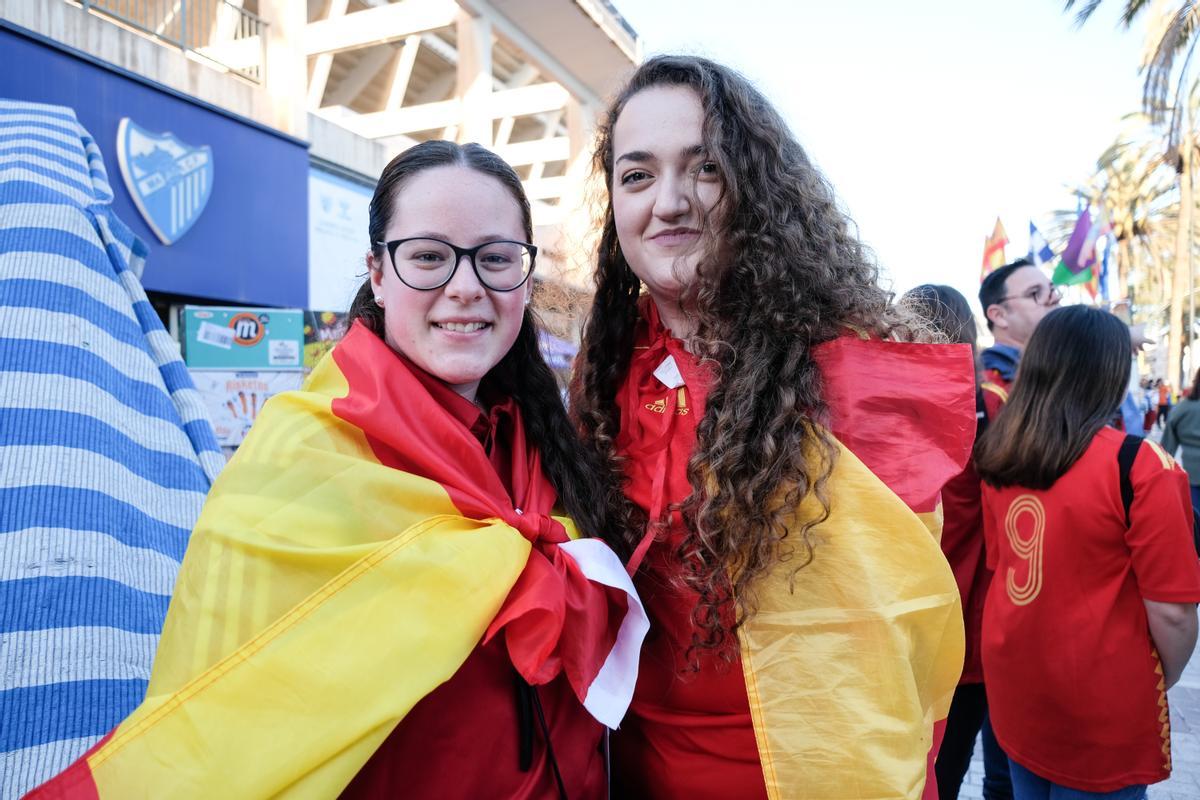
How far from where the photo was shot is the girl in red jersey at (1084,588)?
2369 mm

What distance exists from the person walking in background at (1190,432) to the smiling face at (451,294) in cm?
729

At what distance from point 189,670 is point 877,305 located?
1.43 metres

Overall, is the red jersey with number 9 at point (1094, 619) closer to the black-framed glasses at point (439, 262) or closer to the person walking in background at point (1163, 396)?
the black-framed glasses at point (439, 262)

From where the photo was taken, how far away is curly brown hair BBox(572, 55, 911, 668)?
4.84 ft

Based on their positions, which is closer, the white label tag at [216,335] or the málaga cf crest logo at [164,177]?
the white label tag at [216,335]

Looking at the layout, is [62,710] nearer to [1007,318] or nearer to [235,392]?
[1007,318]

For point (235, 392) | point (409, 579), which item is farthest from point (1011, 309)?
point (235, 392)

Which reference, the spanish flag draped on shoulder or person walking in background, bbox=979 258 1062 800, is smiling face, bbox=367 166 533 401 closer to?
the spanish flag draped on shoulder

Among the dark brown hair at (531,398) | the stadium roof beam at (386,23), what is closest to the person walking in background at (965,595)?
the dark brown hair at (531,398)

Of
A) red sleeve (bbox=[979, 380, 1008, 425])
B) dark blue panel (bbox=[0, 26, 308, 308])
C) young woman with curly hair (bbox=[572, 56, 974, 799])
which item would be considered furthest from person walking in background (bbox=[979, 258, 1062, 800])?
dark blue panel (bbox=[0, 26, 308, 308])

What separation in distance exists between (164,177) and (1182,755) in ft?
29.1

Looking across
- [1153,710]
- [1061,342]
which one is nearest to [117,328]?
[1061,342]

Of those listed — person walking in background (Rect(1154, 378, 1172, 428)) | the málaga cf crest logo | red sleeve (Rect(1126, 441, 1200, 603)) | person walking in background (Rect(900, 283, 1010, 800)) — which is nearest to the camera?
red sleeve (Rect(1126, 441, 1200, 603))

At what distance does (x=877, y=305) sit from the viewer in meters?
1.67
